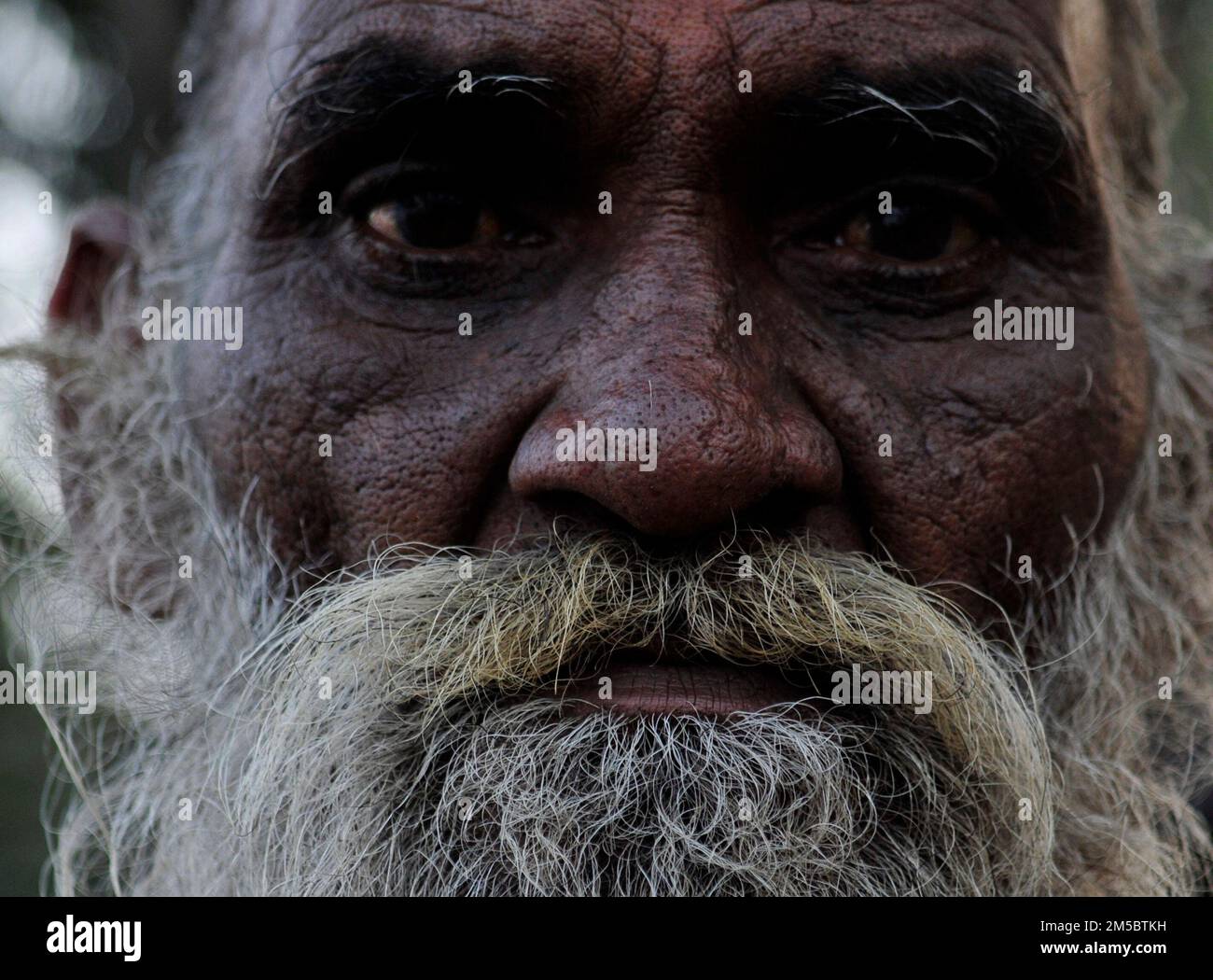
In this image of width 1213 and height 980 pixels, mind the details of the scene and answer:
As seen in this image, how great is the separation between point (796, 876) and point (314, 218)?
1115 millimetres

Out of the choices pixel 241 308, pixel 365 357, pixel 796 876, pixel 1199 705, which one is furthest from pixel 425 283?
pixel 1199 705

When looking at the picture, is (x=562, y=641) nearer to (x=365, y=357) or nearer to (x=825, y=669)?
(x=825, y=669)

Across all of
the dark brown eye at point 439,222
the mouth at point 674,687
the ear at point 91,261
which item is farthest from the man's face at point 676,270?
the ear at point 91,261

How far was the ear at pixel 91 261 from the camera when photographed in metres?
2.24

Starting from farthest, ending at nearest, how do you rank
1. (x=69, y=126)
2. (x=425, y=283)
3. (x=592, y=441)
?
(x=69, y=126), (x=425, y=283), (x=592, y=441)

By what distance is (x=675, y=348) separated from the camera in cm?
138

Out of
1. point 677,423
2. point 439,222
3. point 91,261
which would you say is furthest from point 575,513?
point 91,261

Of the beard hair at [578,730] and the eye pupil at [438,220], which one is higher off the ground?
the eye pupil at [438,220]

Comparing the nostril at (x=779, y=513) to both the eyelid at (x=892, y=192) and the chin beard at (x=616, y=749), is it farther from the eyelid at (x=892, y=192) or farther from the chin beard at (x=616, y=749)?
the eyelid at (x=892, y=192)

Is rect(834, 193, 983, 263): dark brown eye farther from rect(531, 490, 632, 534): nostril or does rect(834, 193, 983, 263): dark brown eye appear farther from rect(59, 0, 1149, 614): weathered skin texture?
rect(531, 490, 632, 534): nostril

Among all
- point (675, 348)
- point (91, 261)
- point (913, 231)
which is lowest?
point (675, 348)

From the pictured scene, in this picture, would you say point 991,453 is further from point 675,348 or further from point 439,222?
point 439,222

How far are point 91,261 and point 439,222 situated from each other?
1048mm

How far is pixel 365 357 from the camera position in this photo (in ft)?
5.15
